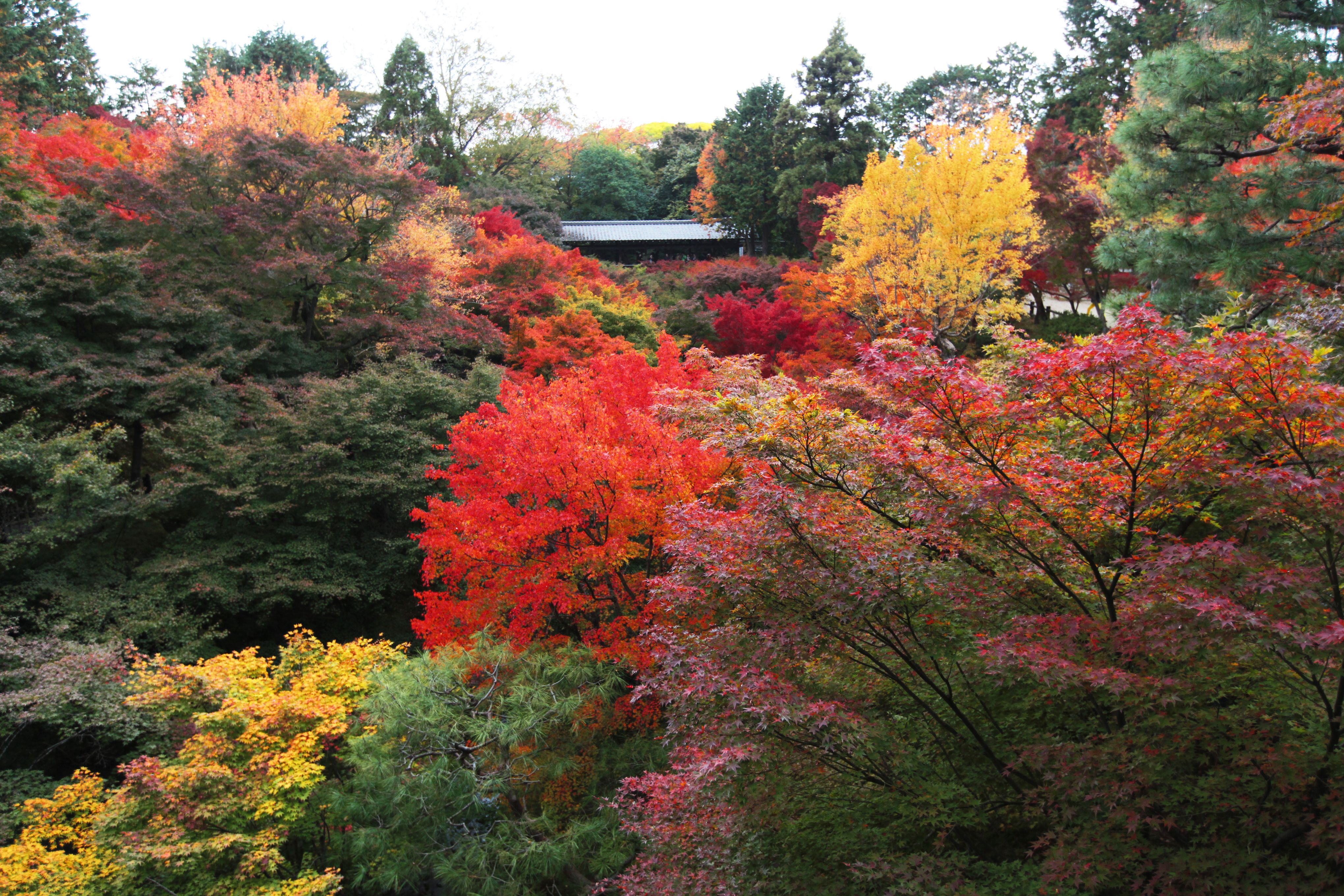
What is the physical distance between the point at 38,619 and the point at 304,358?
789 centimetres

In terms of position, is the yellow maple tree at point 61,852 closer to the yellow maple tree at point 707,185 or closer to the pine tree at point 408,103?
the pine tree at point 408,103

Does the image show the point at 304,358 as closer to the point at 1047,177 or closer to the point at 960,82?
the point at 1047,177

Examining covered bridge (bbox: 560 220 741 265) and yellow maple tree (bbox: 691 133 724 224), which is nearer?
yellow maple tree (bbox: 691 133 724 224)

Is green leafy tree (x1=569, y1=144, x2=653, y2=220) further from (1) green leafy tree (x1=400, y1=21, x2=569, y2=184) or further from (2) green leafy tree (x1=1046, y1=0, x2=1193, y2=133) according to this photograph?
(2) green leafy tree (x1=1046, y1=0, x2=1193, y2=133)

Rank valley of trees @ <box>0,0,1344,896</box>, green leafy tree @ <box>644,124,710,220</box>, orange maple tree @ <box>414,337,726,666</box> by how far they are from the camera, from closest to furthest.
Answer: valley of trees @ <box>0,0,1344,896</box> → orange maple tree @ <box>414,337,726,666</box> → green leafy tree @ <box>644,124,710,220</box>

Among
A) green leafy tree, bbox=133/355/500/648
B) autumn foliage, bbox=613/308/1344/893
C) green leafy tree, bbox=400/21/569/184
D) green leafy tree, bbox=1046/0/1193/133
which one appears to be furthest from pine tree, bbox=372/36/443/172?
autumn foliage, bbox=613/308/1344/893

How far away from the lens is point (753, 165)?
107 feet

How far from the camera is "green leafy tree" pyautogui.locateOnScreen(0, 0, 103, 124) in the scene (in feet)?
83.4

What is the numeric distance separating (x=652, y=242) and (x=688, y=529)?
3143 cm

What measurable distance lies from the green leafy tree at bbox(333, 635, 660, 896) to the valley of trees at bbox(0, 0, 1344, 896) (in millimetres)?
77

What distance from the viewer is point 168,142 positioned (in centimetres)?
1744

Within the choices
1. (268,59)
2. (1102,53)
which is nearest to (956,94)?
(1102,53)

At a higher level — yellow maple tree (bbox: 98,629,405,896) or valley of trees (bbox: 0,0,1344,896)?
valley of trees (bbox: 0,0,1344,896)

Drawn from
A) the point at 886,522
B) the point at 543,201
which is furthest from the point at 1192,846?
the point at 543,201
